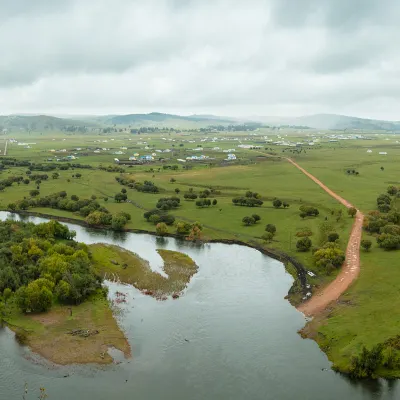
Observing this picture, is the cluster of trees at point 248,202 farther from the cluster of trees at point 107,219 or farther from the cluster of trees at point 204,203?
the cluster of trees at point 107,219

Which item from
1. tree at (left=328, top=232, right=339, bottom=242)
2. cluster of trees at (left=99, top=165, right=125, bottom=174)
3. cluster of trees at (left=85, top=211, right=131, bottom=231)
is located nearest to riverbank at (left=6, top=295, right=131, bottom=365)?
cluster of trees at (left=85, top=211, right=131, bottom=231)

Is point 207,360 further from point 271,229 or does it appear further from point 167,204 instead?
point 167,204

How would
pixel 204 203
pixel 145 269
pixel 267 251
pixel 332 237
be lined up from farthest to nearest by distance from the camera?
pixel 204 203, pixel 267 251, pixel 332 237, pixel 145 269

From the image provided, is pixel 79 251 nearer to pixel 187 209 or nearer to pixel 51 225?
pixel 51 225

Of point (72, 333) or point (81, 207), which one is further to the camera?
point (81, 207)

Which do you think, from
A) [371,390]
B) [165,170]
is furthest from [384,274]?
[165,170]

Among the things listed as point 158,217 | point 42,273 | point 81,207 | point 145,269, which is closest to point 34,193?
point 81,207

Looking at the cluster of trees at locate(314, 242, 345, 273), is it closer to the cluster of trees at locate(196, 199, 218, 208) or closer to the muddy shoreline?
the muddy shoreline
